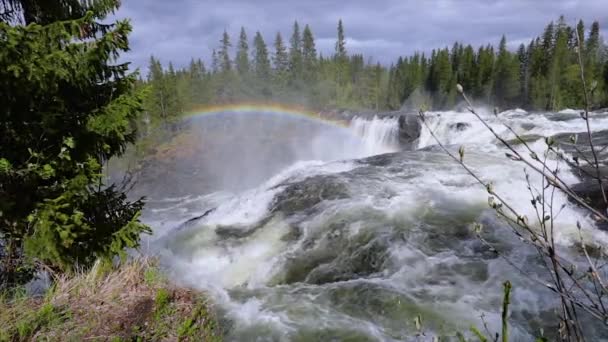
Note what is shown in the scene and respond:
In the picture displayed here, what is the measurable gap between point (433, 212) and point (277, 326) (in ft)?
15.3

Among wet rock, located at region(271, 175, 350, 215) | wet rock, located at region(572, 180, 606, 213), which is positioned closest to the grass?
wet rock, located at region(271, 175, 350, 215)

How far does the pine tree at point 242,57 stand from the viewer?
63.3 meters

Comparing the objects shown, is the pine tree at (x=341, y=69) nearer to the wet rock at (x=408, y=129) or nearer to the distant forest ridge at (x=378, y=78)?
the distant forest ridge at (x=378, y=78)

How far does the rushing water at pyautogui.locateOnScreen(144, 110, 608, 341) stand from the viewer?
4.62 metres

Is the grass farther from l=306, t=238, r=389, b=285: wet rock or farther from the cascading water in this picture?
the cascading water

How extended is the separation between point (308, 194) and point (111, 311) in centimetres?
585

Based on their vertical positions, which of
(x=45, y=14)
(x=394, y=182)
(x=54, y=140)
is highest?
(x=45, y=14)

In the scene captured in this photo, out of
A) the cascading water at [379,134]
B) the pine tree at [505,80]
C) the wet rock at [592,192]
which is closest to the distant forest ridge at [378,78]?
the pine tree at [505,80]

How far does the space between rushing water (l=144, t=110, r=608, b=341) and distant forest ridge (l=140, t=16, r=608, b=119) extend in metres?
36.3

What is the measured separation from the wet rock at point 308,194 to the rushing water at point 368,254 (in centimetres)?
3

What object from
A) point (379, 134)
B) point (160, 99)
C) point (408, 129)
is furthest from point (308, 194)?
point (160, 99)

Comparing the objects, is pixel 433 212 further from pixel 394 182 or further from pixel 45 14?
pixel 45 14

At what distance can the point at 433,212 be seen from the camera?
7.83 m

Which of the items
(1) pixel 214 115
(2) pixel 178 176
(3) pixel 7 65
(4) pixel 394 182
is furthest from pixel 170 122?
(3) pixel 7 65
